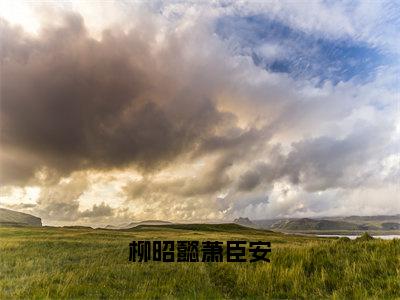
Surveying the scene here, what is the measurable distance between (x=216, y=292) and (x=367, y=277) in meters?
5.89

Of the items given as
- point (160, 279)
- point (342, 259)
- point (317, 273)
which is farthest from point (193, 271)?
point (342, 259)

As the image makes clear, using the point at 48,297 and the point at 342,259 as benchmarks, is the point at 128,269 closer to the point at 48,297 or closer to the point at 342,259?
the point at 48,297

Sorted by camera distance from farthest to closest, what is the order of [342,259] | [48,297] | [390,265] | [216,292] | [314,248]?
1. [314,248]
2. [342,259]
3. [390,265]
4. [216,292]
5. [48,297]

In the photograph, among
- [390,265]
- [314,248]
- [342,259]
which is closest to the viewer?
[390,265]

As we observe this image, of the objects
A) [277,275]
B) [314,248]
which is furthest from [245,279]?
[314,248]

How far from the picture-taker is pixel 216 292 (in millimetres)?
13352

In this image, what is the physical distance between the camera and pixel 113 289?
13828mm

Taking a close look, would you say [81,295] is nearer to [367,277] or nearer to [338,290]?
[338,290]

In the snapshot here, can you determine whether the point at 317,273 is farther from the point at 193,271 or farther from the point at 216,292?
the point at 193,271

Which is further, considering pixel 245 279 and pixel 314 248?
pixel 314 248

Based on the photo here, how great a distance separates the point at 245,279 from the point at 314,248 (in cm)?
753

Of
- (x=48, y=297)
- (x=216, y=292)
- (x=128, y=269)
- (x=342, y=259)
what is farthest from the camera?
(x=128, y=269)

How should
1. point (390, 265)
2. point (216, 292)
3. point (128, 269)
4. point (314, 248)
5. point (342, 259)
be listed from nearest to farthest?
point (216, 292)
point (390, 265)
point (342, 259)
point (128, 269)
point (314, 248)

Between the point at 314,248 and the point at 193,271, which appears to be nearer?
the point at 193,271
